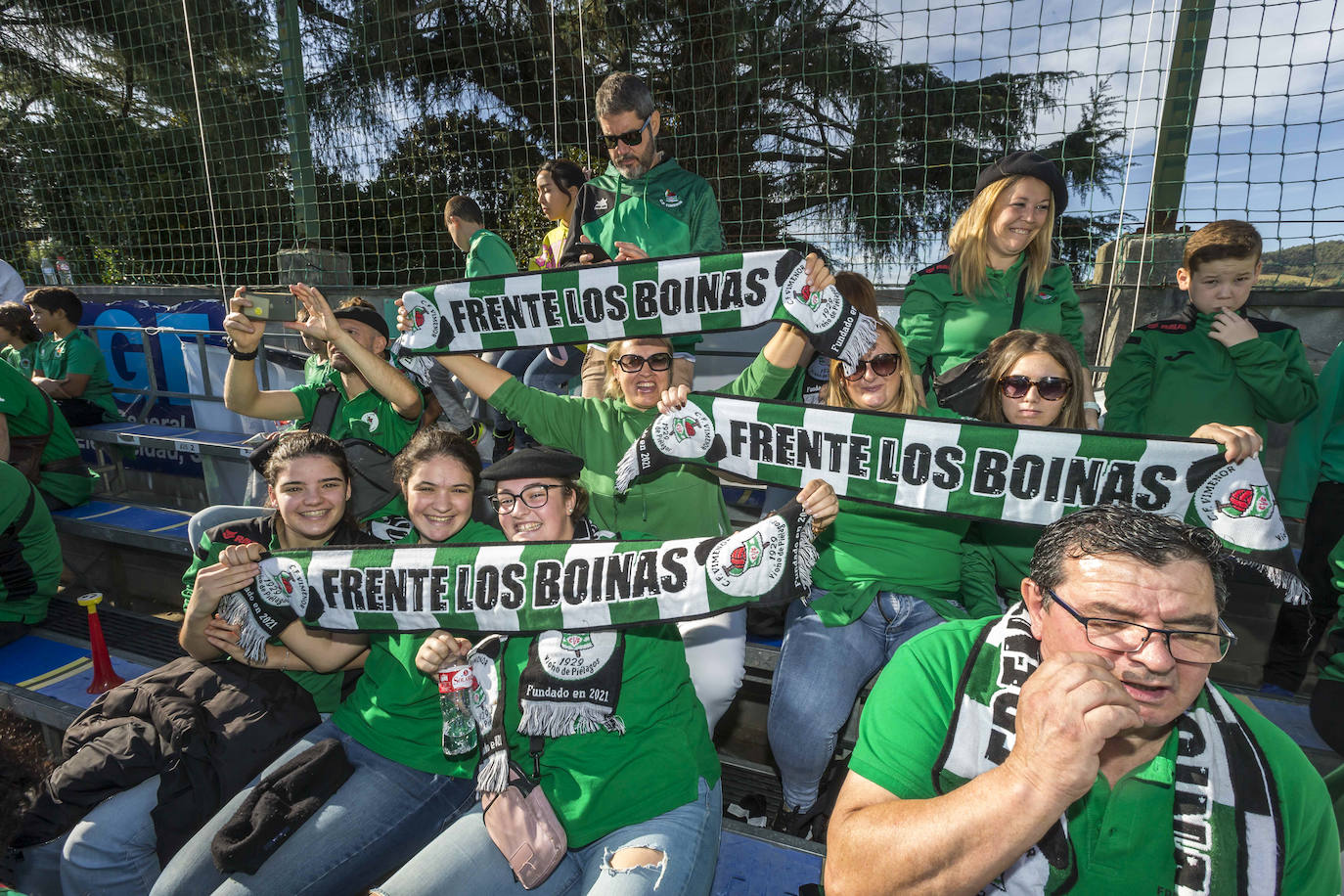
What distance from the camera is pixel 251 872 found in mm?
2098

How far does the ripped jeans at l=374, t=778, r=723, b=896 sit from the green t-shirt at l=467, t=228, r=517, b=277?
10.5 ft

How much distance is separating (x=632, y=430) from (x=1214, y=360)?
94.3 inches

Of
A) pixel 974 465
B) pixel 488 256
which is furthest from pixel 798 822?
pixel 488 256

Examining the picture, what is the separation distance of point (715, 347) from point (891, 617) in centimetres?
333

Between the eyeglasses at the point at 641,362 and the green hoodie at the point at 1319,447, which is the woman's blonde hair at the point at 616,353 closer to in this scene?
the eyeglasses at the point at 641,362

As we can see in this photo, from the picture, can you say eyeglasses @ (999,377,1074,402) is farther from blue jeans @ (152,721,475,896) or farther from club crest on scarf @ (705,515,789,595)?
blue jeans @ (152,721,475,896)

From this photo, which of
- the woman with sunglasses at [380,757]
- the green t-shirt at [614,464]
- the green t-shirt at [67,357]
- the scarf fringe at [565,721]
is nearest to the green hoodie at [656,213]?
the green t-shirt at [614,464]

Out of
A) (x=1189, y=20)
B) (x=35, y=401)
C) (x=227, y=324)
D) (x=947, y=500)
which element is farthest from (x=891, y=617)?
(x=35, y=401)

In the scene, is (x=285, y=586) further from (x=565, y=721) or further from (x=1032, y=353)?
(x=1032, y=353)

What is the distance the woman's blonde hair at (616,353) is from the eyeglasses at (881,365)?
0.77 meters

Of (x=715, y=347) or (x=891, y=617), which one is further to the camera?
(x=715, y=347)

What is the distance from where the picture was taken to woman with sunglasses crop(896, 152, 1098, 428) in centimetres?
287

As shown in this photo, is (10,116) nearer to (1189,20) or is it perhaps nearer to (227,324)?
(227,324)

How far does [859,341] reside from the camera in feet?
8.63
